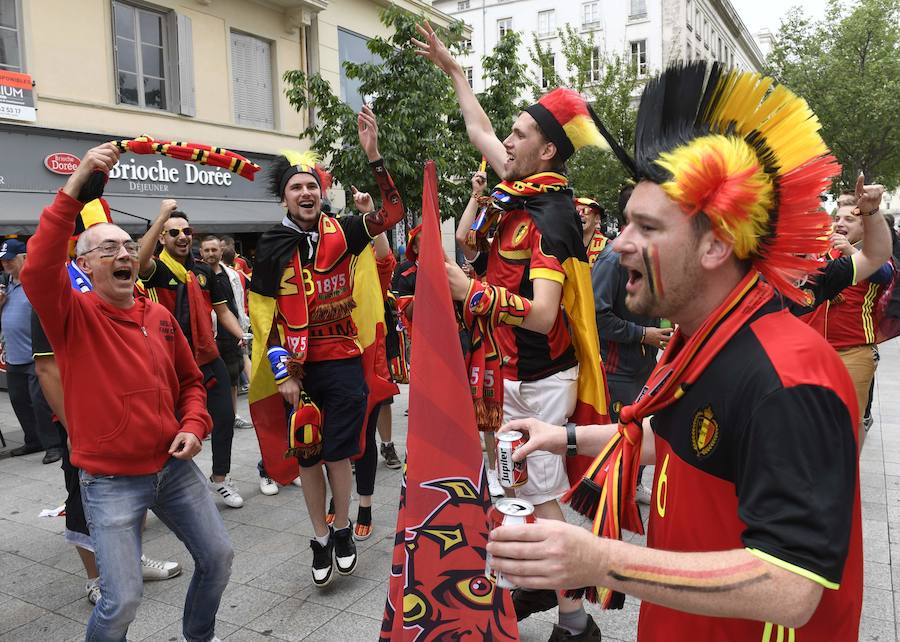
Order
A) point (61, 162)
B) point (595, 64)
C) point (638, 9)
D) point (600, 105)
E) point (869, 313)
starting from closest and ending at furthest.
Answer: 1. point (869, 313)
2. point (61, 162)
3. point (600, 105)
4. point (595, 64)
5. point (638, 9)

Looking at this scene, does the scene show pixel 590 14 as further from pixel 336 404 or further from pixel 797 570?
pixel 797 570

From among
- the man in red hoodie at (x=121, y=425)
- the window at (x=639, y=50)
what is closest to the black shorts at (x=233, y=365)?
the man in red hoodie at (x=121, y=425)

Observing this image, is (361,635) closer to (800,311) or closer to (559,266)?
(559,266)

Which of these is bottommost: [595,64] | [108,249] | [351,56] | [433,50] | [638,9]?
[108,249]

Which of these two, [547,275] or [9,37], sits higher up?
[9,37]

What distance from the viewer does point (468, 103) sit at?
357 cm

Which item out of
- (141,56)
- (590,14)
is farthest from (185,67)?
(590,14)

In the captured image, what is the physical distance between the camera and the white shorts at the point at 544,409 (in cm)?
304

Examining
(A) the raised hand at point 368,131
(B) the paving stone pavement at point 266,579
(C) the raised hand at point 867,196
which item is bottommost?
(B) the paving stone pavement at point 266,579

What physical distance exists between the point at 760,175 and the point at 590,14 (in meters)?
44.1

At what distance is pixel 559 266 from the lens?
2.88 m

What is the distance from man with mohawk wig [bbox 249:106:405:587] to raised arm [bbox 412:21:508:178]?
0.44 m

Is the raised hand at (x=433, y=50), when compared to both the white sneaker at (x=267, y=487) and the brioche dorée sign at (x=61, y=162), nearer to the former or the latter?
the white sneaker at (x=267, y=487)

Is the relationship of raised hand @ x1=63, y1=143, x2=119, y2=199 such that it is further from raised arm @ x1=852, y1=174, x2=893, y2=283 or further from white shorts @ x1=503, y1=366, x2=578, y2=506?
raised arm @ x1=852, y1=174, x2=893, y2=283
